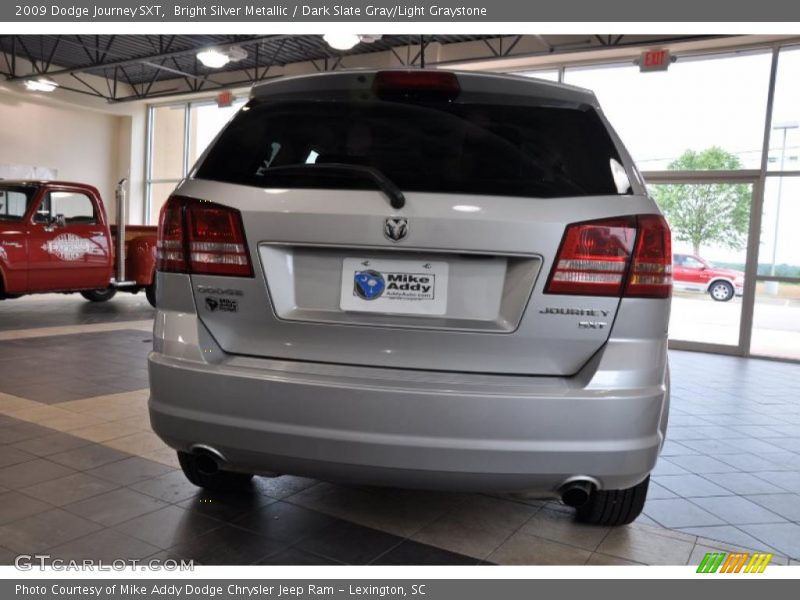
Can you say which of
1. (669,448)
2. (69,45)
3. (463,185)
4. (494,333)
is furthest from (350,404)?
(69,45)

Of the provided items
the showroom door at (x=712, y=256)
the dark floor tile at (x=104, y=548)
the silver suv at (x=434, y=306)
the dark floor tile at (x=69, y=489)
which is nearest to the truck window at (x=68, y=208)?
the dark floor tile at (x=69, y=489)

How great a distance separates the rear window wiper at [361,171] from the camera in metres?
1.92

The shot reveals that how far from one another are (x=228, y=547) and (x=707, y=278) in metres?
9.47

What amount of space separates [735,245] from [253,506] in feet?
30.4

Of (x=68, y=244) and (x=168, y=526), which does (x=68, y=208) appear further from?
(x=168, y=526)

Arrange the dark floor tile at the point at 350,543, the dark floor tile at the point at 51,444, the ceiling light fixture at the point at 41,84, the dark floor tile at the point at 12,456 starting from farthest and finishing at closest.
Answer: the ceiling light fixture at the point at 41,84
the dark floor tile at the point at 51,444
the dark floor tile at the point at 12,456
the dark floor tile at the point at 350,543

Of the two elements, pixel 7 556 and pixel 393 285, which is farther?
pixel 7 556

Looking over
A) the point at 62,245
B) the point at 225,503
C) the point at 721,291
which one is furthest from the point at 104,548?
the point at 721,291

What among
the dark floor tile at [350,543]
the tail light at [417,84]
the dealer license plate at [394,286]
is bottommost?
the dark floor tile at [350,543]

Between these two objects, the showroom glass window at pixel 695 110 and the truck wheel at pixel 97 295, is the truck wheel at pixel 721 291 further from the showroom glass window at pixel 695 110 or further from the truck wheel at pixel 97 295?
the truck wheel at pixel 97 295

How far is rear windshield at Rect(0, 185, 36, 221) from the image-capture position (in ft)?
28.2

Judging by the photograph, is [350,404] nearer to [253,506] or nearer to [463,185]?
[463,185]

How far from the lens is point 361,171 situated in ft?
6.51

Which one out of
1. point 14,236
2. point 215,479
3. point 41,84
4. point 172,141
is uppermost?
point 41,84
